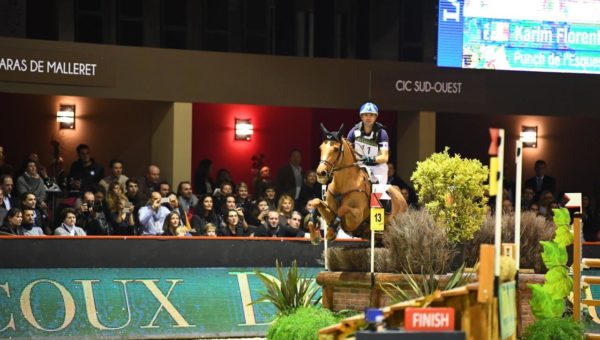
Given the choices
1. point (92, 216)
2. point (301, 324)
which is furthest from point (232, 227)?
point (301, 324)

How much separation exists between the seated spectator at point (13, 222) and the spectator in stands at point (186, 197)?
3260mm

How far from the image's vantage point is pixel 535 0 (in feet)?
71.8

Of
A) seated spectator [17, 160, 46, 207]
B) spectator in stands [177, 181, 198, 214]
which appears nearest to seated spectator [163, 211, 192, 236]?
spectator in stands [177, 181, 198, 214]

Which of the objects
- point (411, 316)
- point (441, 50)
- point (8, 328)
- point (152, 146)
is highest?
point (441, 50)

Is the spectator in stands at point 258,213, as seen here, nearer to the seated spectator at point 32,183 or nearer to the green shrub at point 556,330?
the seated spectator at point 32,183

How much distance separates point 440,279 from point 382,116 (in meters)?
11.9

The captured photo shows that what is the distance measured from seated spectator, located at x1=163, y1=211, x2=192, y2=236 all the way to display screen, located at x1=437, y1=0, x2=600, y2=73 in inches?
249

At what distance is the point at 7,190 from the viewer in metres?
17.5

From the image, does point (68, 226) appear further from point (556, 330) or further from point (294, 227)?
point (556, 330)

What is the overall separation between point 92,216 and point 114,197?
0.50m

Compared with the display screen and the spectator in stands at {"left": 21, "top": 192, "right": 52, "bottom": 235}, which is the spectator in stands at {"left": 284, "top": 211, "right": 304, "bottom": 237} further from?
the display screen

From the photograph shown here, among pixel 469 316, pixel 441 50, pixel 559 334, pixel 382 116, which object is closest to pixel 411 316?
Result: pixel 469 316

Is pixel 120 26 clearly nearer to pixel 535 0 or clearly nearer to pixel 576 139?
pixel 535 0

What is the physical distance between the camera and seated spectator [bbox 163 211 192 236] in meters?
17.4
